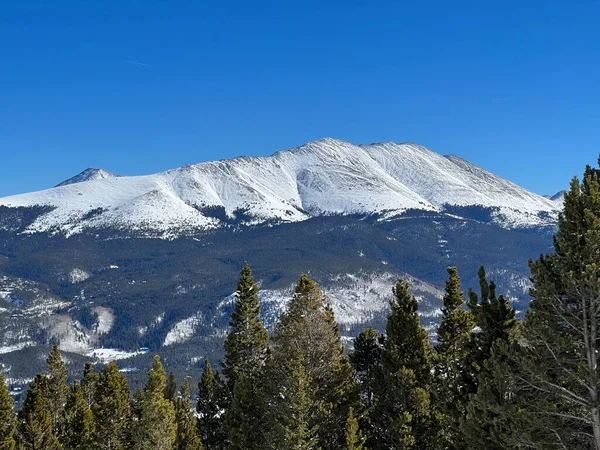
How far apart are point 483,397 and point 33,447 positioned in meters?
A: 45.8

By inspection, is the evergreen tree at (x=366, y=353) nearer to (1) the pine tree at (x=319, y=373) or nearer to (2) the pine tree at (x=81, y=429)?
(1) the pine tree at (x=319, y=373)

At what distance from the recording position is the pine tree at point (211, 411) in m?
62.7

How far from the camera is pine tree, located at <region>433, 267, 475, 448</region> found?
30.7 metres

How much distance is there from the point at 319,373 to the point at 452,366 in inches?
405

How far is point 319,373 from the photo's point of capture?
126 feet

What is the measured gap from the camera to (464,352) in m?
30.5

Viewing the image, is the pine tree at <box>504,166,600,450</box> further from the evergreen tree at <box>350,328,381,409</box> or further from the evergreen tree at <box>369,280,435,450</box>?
the evergreen tree at <box>350,328,381,409</box>

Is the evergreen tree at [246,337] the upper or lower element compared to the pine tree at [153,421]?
upper

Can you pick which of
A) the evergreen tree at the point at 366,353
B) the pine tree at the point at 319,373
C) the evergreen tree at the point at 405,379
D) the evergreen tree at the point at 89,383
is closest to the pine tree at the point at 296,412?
the pine tree at the point at 319,373

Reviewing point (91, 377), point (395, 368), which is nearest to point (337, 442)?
point (395, 368)

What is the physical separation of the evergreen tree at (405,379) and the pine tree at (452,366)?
1038 millimetres

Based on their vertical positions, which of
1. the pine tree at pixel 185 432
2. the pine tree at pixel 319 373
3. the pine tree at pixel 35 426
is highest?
the pine tree at pixel 319 373

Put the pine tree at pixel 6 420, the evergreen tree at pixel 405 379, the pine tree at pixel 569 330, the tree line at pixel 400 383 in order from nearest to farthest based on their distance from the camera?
the pine tree at pixel 569 330 < the tree line at pixel 400 383 < the evergreen tree at pixel 405 379 < the pine tree at pixel 6 420

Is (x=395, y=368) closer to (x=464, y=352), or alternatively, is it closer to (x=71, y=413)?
(x=464, y=352)
